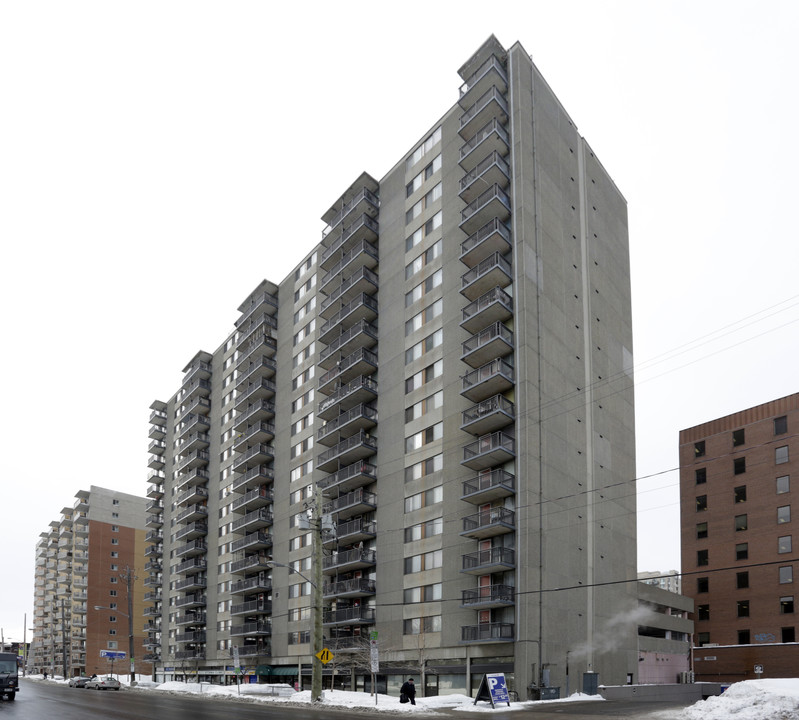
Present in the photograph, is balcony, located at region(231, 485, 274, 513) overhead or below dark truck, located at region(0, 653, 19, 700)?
overhead

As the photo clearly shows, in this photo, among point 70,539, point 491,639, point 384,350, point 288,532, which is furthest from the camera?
point 70,539

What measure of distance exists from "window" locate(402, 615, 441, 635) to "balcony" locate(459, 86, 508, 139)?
3454cm

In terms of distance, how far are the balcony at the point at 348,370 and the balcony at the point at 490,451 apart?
15467mm

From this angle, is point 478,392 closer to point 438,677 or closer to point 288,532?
point 438,677

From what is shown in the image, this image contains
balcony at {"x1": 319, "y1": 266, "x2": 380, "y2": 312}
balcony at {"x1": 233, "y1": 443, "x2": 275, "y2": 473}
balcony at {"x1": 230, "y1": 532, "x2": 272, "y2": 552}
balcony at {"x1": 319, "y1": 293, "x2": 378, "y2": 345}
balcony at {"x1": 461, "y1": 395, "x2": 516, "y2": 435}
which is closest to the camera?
balcony at {"x1": 461, "y1": 395, "x2": 516, "y2": 435}

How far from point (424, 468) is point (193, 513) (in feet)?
168

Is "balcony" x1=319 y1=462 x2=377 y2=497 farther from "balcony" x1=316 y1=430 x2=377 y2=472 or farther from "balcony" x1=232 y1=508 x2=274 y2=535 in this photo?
"balcony" x1=232 y1=508 x2=274 y2=535

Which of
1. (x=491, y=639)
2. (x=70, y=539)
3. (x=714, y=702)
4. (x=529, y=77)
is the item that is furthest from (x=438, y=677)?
(x=70, y=539)

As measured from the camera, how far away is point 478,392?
171 ft

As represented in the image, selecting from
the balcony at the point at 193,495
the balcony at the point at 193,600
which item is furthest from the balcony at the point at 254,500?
the balcony at the point at 193,600

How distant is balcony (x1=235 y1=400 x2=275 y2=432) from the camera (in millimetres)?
83062

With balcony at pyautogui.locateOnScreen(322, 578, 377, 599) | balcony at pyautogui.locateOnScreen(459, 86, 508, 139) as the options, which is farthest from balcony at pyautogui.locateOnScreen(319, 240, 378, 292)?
balcony at pyautogui.locateOnScreen(322, 578, 377, 599)

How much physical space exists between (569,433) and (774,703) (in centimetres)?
2913

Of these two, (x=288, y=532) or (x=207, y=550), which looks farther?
(x=207, y=550)
